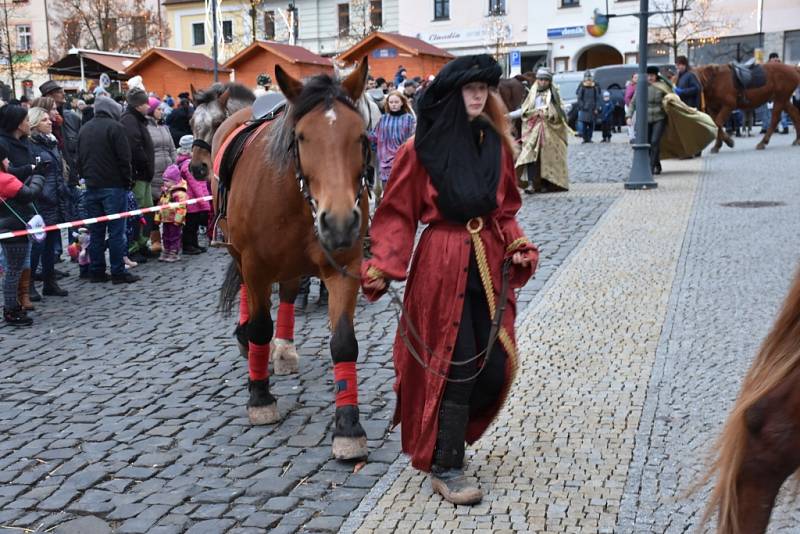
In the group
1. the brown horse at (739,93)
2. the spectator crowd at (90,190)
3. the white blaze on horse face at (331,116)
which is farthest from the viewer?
the brown horse at (739,93)

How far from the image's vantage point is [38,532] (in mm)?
4188

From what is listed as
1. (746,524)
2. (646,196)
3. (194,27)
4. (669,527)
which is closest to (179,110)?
(646,196)

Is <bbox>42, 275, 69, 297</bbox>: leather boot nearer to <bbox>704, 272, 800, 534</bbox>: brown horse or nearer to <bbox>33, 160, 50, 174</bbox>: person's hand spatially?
<bbox>33, 160, 50, 174</bbox>: person's hand

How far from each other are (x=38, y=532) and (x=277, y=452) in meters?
1.30

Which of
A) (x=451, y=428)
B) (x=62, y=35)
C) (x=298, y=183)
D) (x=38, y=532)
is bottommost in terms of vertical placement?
(x=38, y=532)

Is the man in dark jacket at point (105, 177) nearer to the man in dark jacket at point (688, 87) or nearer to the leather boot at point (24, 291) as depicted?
the leather boot at point (24, 291)

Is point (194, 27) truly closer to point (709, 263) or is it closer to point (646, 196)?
point (646, 196)

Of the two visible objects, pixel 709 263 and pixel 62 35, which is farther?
pixel 62 35

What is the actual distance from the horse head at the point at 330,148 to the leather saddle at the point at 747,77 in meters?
18.4

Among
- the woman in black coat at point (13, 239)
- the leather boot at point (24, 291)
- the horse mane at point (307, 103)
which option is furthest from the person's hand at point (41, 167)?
the horse mane at point (307, 103)

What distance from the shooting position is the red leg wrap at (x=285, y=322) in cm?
673

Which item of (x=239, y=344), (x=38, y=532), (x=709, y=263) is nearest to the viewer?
(x=38, y=532)

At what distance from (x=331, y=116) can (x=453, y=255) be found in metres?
0.91

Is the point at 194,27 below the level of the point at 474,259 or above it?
above
